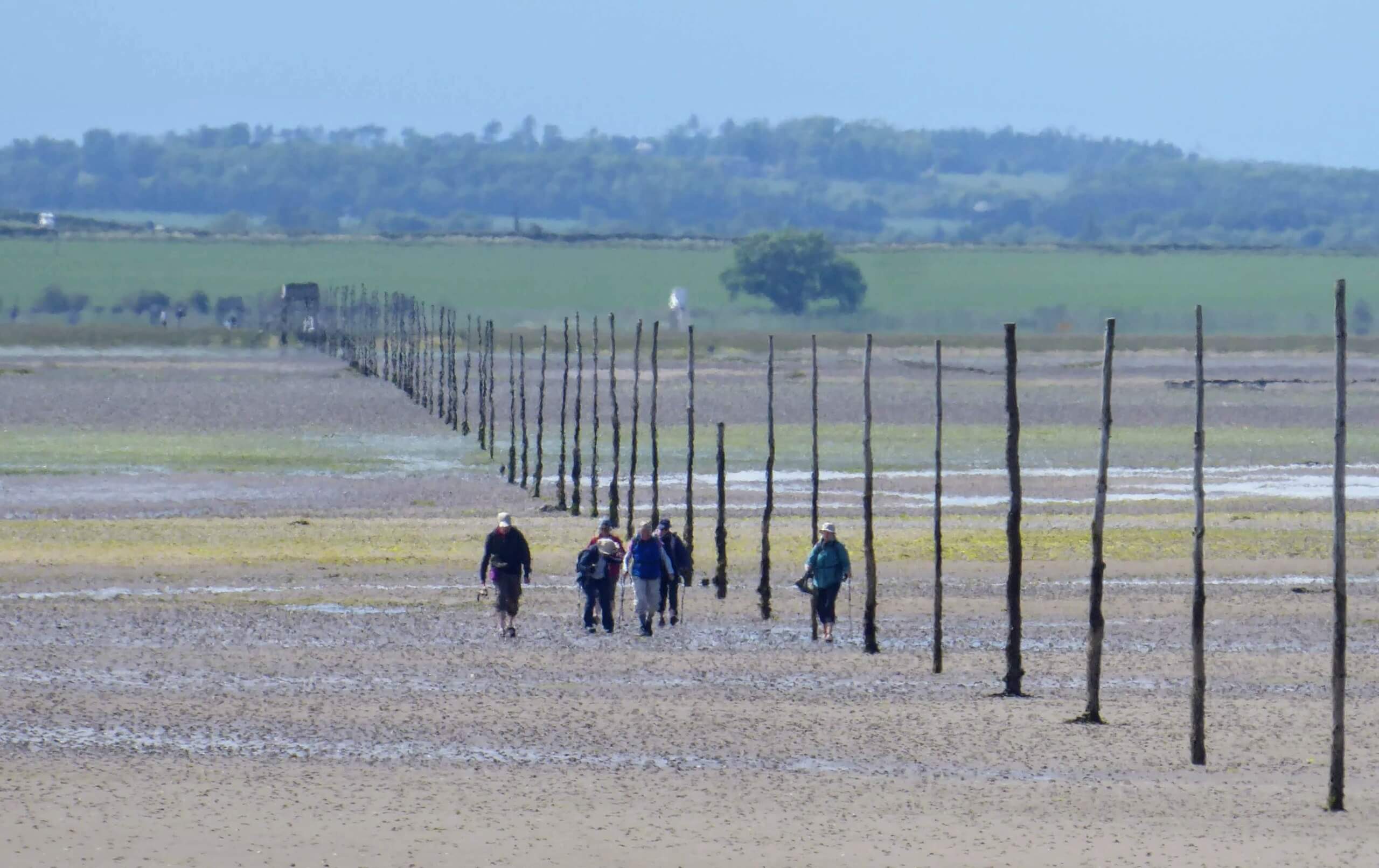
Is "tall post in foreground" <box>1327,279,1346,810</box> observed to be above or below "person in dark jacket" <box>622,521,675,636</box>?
above

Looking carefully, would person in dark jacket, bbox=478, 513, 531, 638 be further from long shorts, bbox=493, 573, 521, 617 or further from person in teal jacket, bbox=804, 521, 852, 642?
person in teal jacket, bbox=804, 521, 852, 642

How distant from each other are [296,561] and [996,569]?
10.1m

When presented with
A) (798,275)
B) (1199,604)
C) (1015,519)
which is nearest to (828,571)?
(1015,519)

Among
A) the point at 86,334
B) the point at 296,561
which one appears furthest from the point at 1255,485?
the point at 86,334

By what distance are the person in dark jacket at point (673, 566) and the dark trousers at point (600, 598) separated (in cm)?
64

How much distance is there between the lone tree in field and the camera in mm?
153250

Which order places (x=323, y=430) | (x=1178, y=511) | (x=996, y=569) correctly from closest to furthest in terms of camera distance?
(x=996, y=569)
(x=1178, y=511)
(x=323, y=430)

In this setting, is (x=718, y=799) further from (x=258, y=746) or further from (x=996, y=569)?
(x=996, y=569)

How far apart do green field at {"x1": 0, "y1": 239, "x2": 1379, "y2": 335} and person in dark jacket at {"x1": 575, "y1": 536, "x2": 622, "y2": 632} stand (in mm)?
102218

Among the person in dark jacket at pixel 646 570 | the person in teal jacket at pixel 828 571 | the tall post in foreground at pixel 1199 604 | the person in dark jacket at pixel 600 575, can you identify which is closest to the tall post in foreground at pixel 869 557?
the person in teal jacket at pixel 828 571

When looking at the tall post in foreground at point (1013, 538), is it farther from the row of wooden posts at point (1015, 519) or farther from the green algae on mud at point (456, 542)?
the green algae on mud at point (456, 542)

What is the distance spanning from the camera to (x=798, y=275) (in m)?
154

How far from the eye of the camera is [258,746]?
19062 millimetres

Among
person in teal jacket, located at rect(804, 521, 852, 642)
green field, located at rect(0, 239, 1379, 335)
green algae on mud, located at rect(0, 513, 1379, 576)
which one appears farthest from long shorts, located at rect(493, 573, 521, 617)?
green field, located at rect(0, 239, 1379, 335)
